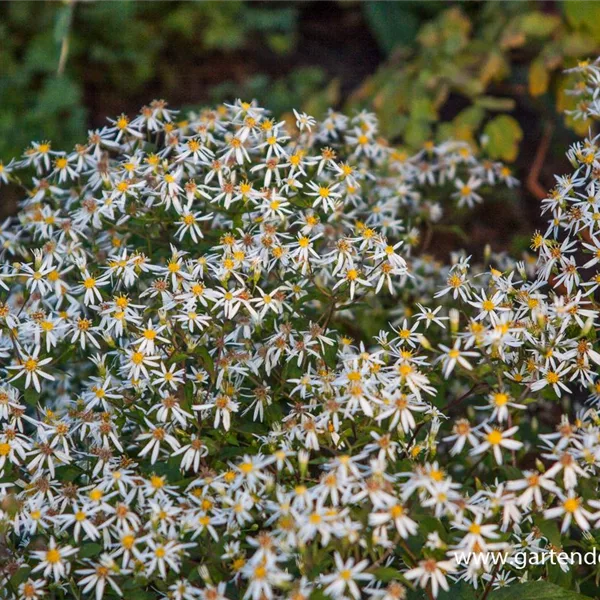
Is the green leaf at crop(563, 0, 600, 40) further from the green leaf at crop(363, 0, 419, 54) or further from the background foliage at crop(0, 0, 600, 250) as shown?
the green leaf at crop(363, 0, 419, 54)

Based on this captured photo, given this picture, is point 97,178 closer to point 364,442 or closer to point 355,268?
point 355,268

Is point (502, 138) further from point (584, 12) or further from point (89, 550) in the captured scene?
point (89, 550)

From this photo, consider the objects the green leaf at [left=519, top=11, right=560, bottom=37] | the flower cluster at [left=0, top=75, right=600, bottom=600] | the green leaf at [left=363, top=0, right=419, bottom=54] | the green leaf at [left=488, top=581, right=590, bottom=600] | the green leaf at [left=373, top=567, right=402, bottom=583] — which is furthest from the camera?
the green leaf at [left=363, top=0, right=419, bottom=54]

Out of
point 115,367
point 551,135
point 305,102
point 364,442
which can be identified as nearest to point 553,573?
point 364,442

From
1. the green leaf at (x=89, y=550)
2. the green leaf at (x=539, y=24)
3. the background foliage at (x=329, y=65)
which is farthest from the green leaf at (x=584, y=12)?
the green leaf at (x=89, y=550)

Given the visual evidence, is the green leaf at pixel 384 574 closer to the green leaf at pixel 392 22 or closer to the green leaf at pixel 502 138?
the green leaf at pixel 502 138

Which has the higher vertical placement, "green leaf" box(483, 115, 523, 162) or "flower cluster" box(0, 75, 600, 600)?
"green leaf" box(483, 115, 523, 162)

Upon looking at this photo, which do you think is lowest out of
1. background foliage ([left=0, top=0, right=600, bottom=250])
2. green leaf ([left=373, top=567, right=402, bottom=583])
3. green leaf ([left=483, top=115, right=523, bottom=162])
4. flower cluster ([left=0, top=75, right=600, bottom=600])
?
green leaf ([left=373, top=567, right=402, bottom=583])

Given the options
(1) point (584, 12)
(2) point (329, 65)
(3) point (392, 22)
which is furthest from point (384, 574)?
(2) point (329, 65)

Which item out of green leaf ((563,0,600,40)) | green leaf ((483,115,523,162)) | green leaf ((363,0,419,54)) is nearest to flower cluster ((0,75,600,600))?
green leaf ((483,115,523,162))
